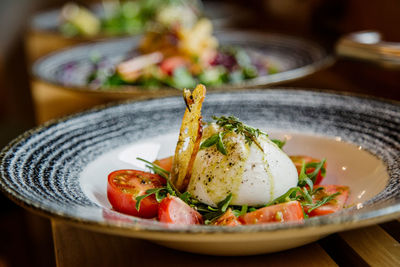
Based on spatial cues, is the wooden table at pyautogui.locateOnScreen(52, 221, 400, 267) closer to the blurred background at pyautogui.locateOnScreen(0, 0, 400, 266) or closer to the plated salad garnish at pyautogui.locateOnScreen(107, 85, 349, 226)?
the plated salad garnish at pyautogui.locateOnScreen(107, 85, 349, 226)

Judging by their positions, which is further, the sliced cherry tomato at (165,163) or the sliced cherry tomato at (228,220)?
the sliced cherry tomato at (165,163)

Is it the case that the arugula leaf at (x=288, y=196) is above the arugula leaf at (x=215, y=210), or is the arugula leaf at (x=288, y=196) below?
above

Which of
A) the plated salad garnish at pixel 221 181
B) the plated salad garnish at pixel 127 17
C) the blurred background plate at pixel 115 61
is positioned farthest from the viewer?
the plated salad garnish at pixel 127 17

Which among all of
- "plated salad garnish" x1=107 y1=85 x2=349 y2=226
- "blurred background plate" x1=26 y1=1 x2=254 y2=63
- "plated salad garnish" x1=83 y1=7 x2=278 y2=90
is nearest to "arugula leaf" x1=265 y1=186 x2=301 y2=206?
"plated salad garnish" x1=107 y1=85 x2=349 y2=226

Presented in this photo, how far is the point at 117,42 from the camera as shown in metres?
3.04

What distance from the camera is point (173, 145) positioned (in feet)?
4.57

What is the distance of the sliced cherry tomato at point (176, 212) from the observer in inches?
38.0

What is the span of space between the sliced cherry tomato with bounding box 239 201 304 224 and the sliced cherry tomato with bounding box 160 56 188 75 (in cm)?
151

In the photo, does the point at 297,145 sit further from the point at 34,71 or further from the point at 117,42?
the point at 117,42

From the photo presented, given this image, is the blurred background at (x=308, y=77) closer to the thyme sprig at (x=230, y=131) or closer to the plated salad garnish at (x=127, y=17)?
the plated salad garnish at (x=127, y=17)

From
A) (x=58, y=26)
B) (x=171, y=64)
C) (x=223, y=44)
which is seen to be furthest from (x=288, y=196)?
(x=58, y=26)

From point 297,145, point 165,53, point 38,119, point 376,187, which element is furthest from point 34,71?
point 376,187

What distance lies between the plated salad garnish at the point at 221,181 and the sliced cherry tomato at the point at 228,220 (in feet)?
0.08

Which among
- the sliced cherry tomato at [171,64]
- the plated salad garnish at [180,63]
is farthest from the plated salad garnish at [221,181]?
the sliced cherry tomato at [171,64]
